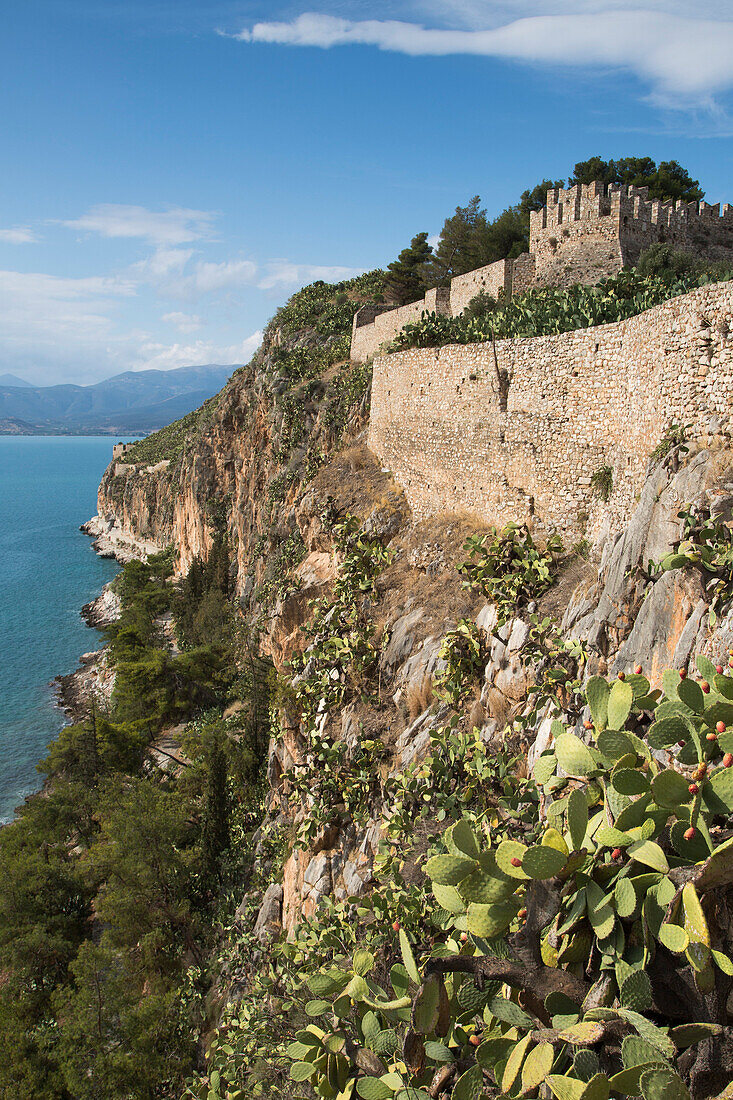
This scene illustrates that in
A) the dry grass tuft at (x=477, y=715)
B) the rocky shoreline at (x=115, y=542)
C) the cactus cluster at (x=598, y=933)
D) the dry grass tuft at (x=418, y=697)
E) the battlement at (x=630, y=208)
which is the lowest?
the rocky shoreline at (x=115, y=542)

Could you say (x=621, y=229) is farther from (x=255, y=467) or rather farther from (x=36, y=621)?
Answer: (x=36, y=621)

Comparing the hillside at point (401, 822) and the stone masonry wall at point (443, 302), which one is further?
the stone masonry wall at point (443, 302)

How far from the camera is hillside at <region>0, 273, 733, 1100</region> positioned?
9.99 feet

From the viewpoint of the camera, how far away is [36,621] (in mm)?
57562

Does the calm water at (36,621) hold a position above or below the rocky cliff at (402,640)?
below

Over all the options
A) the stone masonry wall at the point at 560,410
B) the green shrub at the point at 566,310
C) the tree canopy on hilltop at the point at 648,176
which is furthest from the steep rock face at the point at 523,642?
the tree canopy on hilltop at the point at 648,176

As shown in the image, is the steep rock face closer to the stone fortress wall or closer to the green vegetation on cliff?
the green vegetation on cliff

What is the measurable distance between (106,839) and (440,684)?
18155 mm

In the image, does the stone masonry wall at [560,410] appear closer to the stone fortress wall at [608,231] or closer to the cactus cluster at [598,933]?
the cactus cluster at [598,933]

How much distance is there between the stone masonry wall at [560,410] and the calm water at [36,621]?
2767 cm

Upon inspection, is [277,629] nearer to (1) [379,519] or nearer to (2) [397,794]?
(1) [379,519]

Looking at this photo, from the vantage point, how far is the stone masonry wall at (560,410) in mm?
7426

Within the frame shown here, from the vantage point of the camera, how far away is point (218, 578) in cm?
4072

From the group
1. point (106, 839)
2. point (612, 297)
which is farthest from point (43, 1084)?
point (612, 297)
